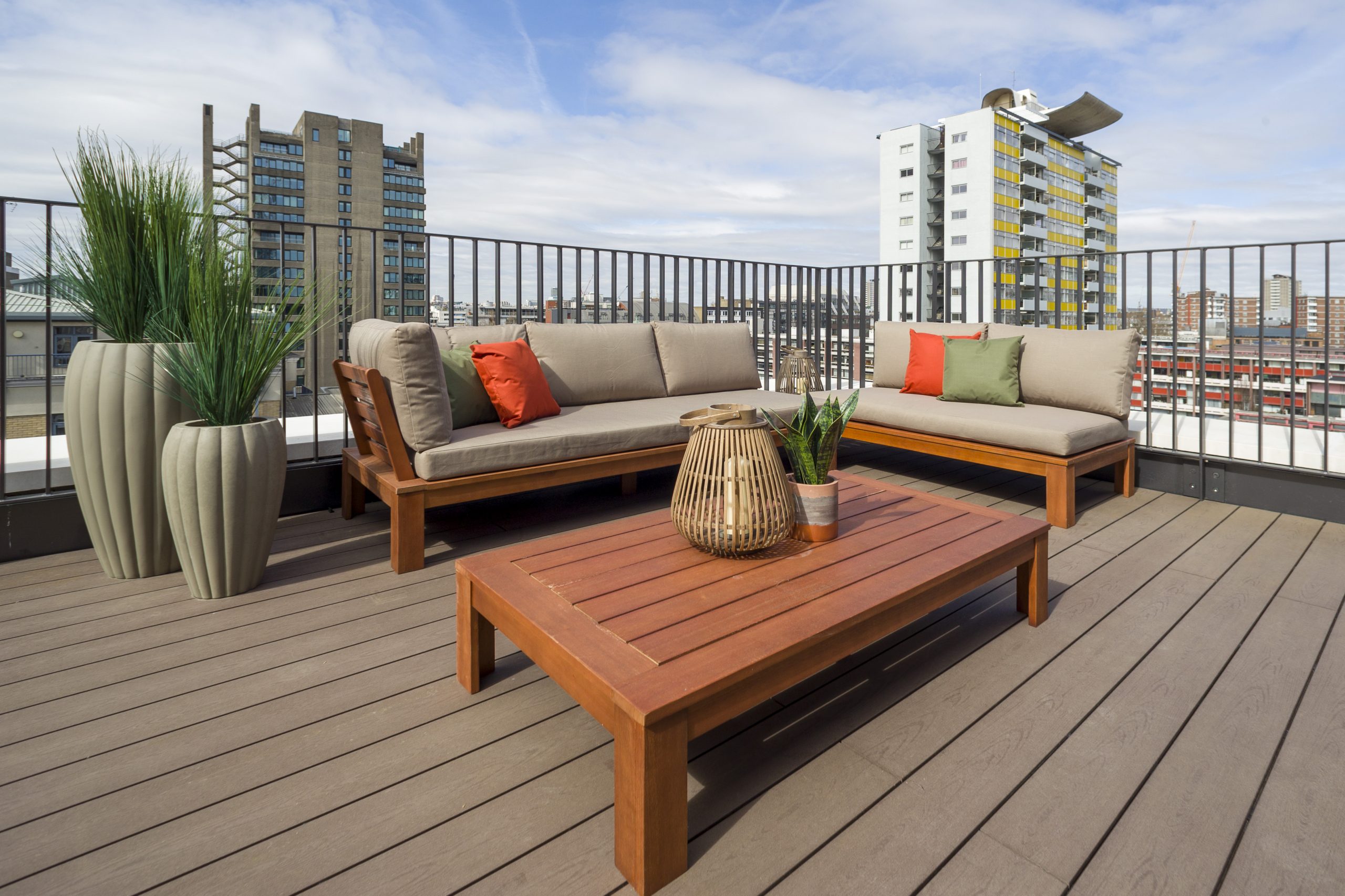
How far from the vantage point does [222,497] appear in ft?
6.80

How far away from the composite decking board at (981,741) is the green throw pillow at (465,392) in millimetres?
2136

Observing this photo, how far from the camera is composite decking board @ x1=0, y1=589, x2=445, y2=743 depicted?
1.48 meters

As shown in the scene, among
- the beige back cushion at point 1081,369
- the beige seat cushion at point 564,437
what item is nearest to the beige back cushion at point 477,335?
the beige seat cushion at point 564,437

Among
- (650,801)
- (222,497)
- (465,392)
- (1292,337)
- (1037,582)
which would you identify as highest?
(1292,337)

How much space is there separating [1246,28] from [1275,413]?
12.4 metres

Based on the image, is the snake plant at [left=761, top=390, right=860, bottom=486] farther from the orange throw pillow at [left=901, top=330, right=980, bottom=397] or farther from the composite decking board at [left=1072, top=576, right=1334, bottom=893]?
the orange throw pillow at [left=901, top=330, right=980, bottom=397]

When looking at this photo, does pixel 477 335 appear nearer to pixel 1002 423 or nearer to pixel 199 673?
pixel 199 673

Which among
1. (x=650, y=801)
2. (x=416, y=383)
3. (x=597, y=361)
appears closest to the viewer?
(x=650, y=801)

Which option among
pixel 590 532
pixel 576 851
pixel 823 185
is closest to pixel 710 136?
pixel 590 532

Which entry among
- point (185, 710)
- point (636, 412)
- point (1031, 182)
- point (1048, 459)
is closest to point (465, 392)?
point (636, 412)

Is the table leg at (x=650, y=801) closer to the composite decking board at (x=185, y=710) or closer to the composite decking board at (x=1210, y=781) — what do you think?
the composite decking board at (x=1210, y=781)

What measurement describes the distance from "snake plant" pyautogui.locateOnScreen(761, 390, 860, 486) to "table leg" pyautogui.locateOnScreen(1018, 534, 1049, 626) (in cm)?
69

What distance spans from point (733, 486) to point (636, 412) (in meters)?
1.92

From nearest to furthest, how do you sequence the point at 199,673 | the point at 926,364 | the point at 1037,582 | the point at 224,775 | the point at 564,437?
the point at 224,775 < the point at 199,673 < the point at 1037,582 < the point at 564,437 < the point at 926,364
